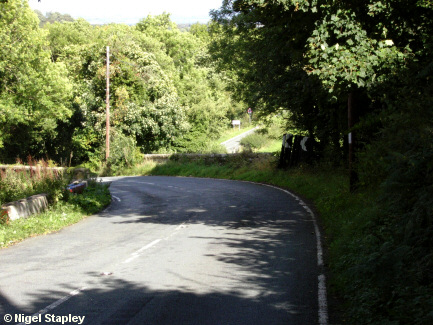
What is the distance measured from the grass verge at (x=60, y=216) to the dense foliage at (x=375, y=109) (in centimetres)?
765

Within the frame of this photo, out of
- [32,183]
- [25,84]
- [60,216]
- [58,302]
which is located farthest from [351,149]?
[25,84]

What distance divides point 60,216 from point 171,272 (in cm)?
755

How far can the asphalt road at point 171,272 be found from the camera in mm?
6324

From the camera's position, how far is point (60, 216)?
14945 millimetres

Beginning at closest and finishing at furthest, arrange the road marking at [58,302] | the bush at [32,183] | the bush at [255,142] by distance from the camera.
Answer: the road marking at [58,302]
the bush at [32,183]
the bush at [255,142]

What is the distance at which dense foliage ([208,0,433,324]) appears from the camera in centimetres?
623

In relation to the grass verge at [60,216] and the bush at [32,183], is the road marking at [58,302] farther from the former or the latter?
the bush at [32,183]

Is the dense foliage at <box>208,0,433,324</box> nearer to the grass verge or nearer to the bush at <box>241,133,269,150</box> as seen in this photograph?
the grass verge

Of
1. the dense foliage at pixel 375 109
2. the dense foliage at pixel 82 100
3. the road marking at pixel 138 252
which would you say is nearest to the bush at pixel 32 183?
the road marking at pixel 138 252

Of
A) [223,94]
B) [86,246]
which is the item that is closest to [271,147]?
[223,94]

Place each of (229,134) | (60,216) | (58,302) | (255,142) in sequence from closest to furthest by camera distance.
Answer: (58,302)
(60,216)
(255,142)
(229,134)

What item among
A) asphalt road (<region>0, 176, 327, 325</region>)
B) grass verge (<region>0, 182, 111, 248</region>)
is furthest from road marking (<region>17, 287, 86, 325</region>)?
grass verge (<region>0, 182, 111, 248</region>)

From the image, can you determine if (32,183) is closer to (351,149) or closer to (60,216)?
(60,216)

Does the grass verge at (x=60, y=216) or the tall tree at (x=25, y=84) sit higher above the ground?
the tall tree at (x=25, y=84)
